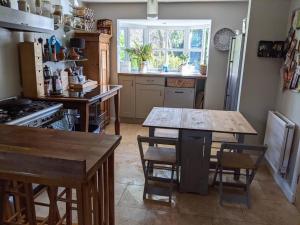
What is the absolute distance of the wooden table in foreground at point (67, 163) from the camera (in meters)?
1.01

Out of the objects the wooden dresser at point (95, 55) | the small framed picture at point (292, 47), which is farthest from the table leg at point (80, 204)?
the wooden dresser at point (95, 55)

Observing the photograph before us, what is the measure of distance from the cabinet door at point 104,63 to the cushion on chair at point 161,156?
214cm

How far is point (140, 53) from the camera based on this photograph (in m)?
4.89

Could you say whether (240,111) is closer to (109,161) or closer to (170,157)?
(170,157)

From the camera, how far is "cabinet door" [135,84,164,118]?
463 cm

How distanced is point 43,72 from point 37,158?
218 cm

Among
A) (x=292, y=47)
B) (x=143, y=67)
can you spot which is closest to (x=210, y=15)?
(x=143, y=67)

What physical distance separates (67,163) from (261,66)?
9.09ft

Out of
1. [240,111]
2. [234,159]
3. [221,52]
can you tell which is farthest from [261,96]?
[221,52]

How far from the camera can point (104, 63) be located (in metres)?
4.34

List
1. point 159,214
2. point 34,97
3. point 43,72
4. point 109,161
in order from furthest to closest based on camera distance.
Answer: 1. point 43,72
2. point 34,97
3. point 159,214
4. point 109,161

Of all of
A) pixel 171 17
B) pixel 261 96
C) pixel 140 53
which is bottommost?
pixel 261 96

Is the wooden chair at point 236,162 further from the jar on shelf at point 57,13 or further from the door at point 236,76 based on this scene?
Answer: the jar on shelf at point 57,13

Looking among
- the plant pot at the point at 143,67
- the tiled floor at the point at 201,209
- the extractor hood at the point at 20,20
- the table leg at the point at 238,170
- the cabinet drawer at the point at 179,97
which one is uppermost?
the extractor hood at the point at 20,20
